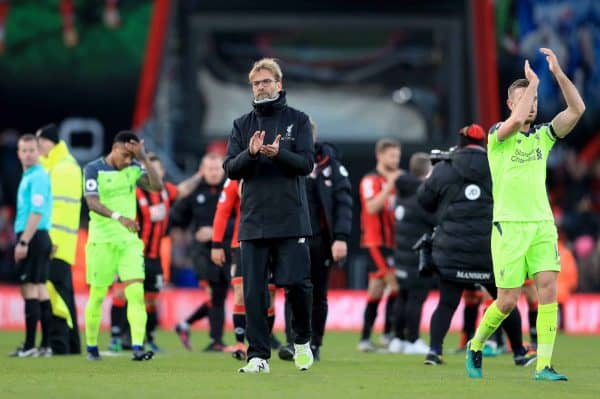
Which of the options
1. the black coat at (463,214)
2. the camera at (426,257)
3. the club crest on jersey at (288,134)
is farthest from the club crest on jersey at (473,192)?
the club crest on jersey at (288,134)

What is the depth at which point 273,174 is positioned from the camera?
456 inches

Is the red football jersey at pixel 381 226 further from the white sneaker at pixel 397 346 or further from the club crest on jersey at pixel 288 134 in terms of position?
the club crest on jersey at pixel 288 134

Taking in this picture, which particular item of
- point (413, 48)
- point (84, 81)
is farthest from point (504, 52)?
point (84, 81)

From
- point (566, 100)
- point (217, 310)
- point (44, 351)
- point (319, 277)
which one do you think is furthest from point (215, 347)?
point (566, 100)

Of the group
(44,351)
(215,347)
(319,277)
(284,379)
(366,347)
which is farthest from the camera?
(366,347)

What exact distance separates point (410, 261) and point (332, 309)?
283 inches

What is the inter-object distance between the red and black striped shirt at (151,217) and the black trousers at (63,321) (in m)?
1.32

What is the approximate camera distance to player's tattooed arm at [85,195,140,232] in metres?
14.0

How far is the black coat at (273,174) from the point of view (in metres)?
11.5

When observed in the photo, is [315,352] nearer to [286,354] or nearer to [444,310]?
[286,354]

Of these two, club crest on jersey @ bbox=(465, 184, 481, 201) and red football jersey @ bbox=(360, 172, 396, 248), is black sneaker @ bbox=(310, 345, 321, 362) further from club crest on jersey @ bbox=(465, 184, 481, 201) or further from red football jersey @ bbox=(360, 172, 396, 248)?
red football jersey @ bbox=(360, 172, 396, 248)

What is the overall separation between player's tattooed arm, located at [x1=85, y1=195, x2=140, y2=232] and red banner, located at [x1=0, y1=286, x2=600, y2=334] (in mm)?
9143

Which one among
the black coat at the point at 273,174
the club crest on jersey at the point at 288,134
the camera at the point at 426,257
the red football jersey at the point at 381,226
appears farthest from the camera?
the red football jersey at the point at 381,226

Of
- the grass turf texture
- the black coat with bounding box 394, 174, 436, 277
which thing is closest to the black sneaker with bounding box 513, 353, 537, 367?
the grass turf texture
